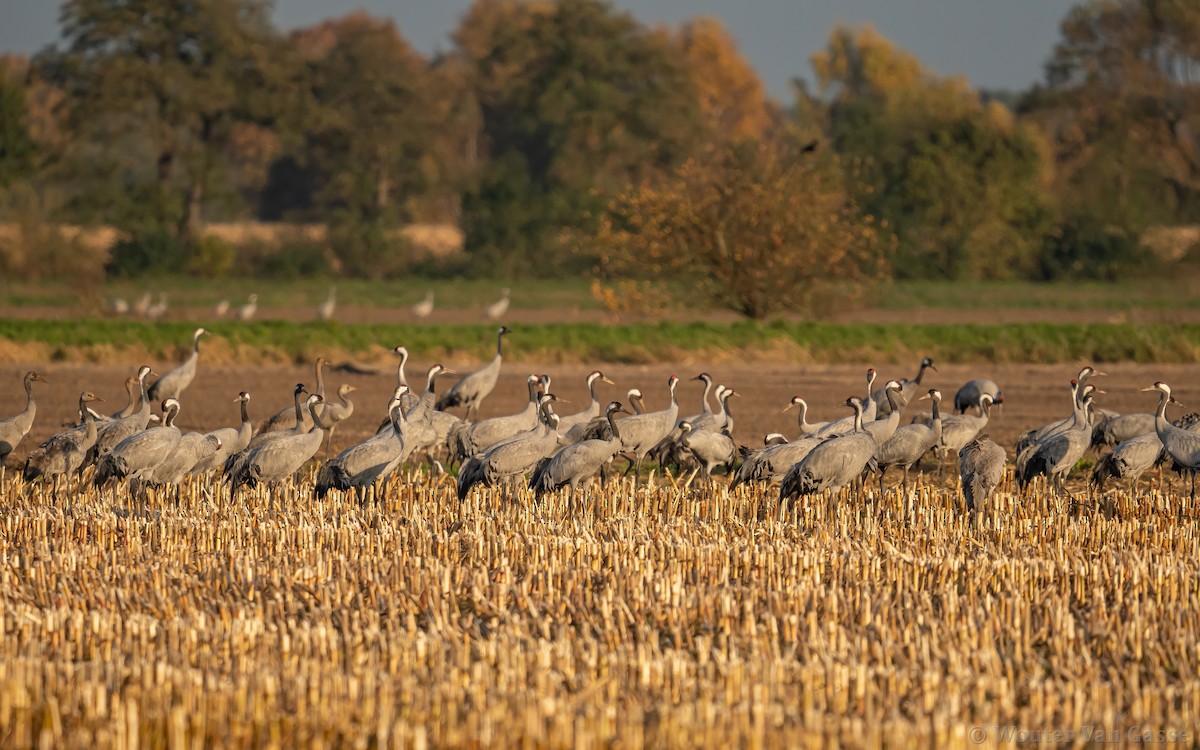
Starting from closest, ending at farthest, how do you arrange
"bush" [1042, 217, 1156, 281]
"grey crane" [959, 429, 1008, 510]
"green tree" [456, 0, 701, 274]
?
"grey crane" [959, 429, 1008, 510]
"bush" [1042, 217, 1156, 281]
"green tree" [456, 0, 701, 274]

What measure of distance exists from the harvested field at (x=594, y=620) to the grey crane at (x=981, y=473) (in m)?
0.15

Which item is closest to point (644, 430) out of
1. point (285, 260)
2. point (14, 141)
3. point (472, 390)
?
point (472, 390)

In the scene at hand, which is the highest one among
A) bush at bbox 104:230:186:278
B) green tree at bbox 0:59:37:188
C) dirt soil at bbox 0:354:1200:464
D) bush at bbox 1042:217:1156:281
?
green tree at bbox 0:59:37:188

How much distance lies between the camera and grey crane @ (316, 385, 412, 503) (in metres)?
12.1

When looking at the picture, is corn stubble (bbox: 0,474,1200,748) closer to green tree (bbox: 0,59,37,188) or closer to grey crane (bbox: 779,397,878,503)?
grey crane (bbox: 779,397,878,503)

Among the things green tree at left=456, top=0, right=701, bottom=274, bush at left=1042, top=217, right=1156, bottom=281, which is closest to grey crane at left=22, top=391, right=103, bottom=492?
green tree at left=456, top=0, right=701, bottom=274

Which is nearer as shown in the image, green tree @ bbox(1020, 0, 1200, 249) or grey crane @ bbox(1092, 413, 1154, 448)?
grey crane @ bbox(1092, 413, 1154, 448)

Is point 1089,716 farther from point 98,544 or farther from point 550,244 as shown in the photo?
point 550,244

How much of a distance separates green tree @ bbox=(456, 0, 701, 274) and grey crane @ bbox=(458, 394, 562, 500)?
40844mm

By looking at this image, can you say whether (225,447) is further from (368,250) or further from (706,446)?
(368,250)

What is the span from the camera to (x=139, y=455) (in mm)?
12070

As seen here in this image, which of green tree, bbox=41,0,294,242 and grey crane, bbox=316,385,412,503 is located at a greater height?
green tree, bbox=41,0,294,242

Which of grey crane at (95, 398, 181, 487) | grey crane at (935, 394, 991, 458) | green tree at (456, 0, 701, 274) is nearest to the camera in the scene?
grey crane at (95, 398, 181, 487)

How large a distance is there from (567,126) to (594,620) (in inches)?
2113
